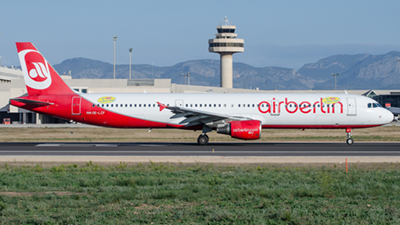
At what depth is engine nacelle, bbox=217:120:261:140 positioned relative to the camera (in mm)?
30797

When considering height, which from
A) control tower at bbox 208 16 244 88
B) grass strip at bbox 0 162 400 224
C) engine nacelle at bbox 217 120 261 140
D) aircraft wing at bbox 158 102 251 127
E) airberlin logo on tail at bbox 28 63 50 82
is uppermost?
control tower at bbox 208 16 244 88

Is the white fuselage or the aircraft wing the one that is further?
the white fuselage

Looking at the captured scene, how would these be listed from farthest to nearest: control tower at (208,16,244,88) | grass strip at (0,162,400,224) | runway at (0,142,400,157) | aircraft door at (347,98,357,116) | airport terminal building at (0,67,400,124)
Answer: control tower at (208,16,244,88), airport terminal building at (0,67,400,124), aircraft door at (347,98,357,116), runway at (0,142,400,157), grass strip at (0,162,400,224)

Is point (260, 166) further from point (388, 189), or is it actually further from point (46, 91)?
point (46, 91)

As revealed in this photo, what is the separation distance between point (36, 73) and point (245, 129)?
15.9 metres

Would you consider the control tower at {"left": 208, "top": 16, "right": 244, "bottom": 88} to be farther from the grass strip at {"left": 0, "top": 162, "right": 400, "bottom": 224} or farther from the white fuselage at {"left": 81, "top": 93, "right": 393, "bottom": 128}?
the grass strip at {"left": 0, "top": 162, "right": 400, "bottom": 224}

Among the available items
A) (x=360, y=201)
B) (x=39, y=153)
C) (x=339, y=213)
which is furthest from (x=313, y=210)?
(x=39, y=153)

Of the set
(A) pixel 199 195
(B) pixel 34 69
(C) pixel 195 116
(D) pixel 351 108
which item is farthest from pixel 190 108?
(A) pixel 199 195

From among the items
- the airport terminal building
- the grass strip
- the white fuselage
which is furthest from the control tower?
the grass strip

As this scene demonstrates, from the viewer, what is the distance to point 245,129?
101ft

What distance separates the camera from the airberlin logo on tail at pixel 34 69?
33.8 metres

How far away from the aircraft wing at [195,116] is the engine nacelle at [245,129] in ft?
3.32

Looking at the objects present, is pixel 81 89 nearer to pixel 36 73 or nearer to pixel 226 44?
pixel 36 73

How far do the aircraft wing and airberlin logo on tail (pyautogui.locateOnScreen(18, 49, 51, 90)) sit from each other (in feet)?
29.1
